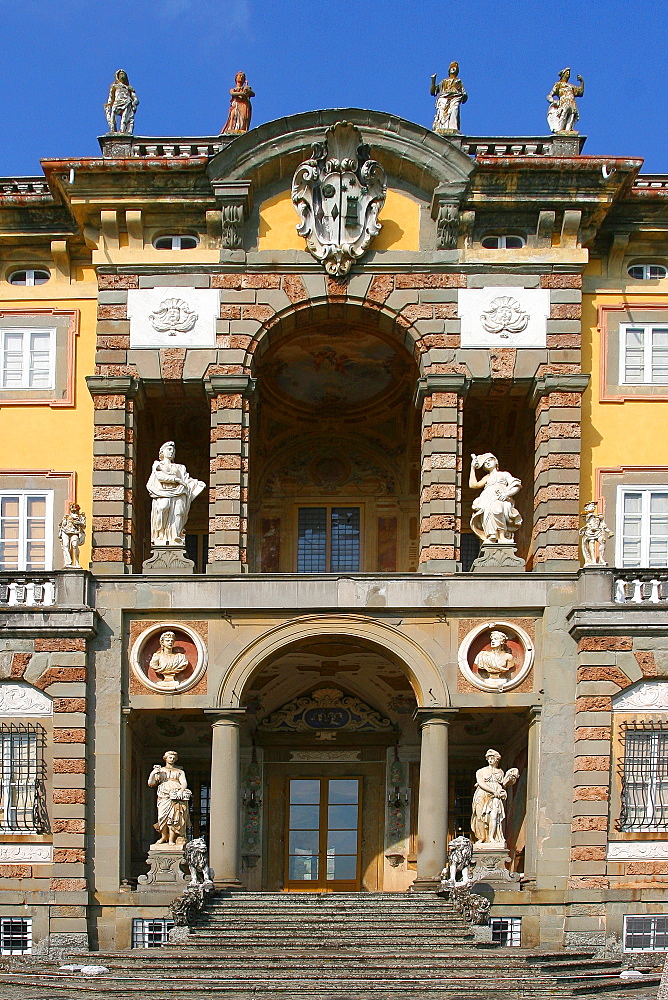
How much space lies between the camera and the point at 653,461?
3112 centimetres

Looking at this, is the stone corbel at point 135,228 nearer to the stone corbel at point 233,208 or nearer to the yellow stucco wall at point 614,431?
the stone corbel at point 233,208

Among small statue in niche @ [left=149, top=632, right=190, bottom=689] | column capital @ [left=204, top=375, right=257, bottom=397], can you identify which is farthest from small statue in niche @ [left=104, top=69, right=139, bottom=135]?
small statue in niche @ [left=149, top=632, right=190, bottom=689]

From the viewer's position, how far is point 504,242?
31.8 meters

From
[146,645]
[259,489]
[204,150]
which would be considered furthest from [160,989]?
[204,150]

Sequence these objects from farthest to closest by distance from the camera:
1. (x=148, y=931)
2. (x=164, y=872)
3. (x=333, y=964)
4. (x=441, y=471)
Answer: (x=441, y=471) → (x=164, y=872) → (x=148, y=931) → (x=333, y=964)

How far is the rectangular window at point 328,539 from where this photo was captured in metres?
34.5

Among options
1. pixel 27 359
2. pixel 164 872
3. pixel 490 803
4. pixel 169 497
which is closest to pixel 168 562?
pixel 169 497

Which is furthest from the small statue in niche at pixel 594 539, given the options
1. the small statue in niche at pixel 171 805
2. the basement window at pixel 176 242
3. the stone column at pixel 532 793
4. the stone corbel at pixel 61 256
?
the stone corbel at pixel 61 256

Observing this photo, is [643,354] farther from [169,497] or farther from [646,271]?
[169,497]

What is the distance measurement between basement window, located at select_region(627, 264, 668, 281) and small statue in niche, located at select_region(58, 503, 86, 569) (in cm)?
1174

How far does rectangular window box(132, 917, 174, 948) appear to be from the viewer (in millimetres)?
28797

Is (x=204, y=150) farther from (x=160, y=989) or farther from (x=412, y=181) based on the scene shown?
(x=160, y=989)

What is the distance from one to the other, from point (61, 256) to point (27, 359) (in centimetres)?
216

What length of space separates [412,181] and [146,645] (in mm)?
10299
